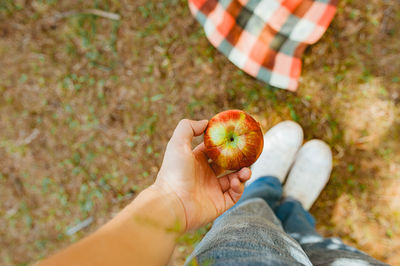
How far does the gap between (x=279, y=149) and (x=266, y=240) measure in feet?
3.61

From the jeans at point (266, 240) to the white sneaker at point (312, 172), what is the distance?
124mm

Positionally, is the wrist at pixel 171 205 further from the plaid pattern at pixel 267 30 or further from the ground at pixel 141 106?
the plaid pattern at pixel 267 30

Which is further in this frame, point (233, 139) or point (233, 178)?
point (233, 178)

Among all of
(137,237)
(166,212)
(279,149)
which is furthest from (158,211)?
(279,149)

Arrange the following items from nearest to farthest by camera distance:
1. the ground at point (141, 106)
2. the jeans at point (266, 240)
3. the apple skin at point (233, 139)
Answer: the jeans at point (266, 240)
the apple skin at point (233, 139)
the ground at point (141, 106)

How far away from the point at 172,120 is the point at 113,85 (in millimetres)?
590

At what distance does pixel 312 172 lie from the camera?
200cm

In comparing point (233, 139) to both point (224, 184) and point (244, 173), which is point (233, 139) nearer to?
point (244, 173)

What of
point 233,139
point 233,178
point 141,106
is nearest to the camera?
point 233,139

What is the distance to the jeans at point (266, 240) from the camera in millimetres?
915

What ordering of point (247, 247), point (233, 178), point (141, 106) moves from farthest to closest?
point (141, 106) → point (233, 178) → point (247, 247)

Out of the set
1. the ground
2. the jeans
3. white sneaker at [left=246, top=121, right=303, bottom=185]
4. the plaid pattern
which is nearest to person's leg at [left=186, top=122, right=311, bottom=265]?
the jeans

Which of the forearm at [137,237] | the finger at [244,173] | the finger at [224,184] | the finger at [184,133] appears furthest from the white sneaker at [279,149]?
the forearm at [137,237]

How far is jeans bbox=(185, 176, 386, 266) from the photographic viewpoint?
36.0 inches
